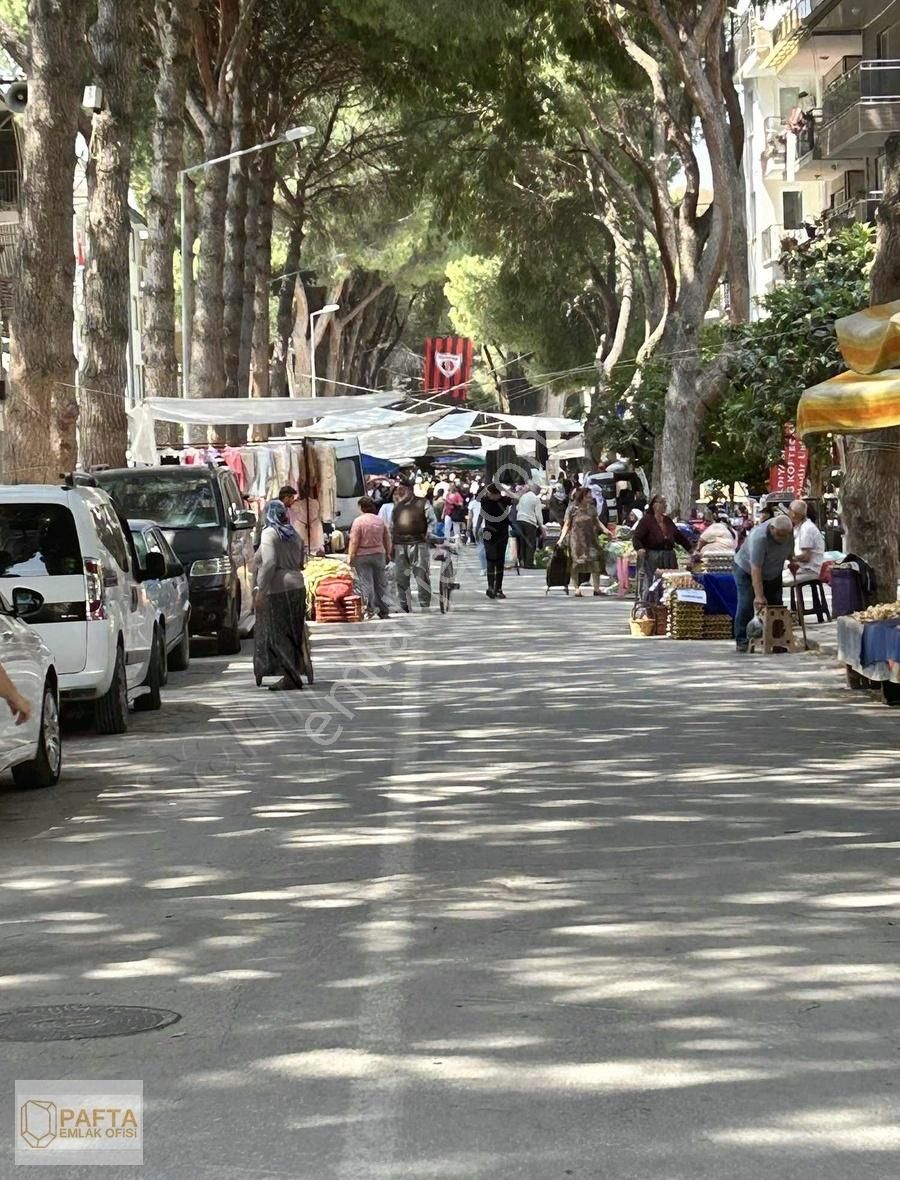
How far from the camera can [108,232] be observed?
82.7 feet

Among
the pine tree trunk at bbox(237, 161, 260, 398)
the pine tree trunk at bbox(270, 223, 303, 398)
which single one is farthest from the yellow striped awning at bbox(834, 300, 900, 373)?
the pine tree trunk at bbox(270, 223, 303, 398)

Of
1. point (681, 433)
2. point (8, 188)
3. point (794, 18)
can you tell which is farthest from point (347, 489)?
point (794, 18)

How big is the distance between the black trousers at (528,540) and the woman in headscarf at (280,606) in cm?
2496

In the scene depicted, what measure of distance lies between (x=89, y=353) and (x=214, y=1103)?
20558 mm

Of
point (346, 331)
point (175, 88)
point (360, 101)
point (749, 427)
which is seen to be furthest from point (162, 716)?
point (346, 331)

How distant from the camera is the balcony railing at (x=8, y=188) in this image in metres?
44.8

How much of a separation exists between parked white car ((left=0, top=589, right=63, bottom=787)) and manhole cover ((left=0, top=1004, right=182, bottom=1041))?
449 cm

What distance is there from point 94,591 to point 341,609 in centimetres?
1319

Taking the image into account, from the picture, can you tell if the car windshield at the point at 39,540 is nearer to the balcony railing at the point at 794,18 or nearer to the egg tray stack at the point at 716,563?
the egg tray stack at the point at 716,563

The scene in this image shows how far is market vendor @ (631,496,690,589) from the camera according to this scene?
28.0 m

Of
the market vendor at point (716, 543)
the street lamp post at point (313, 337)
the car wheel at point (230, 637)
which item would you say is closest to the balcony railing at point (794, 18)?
the street lamp post at point (313, 337)

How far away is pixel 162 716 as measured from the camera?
16500 mm

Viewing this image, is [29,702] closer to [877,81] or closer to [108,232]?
[108,232]

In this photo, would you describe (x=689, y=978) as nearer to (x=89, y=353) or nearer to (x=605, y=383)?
(x=89, y=353)
